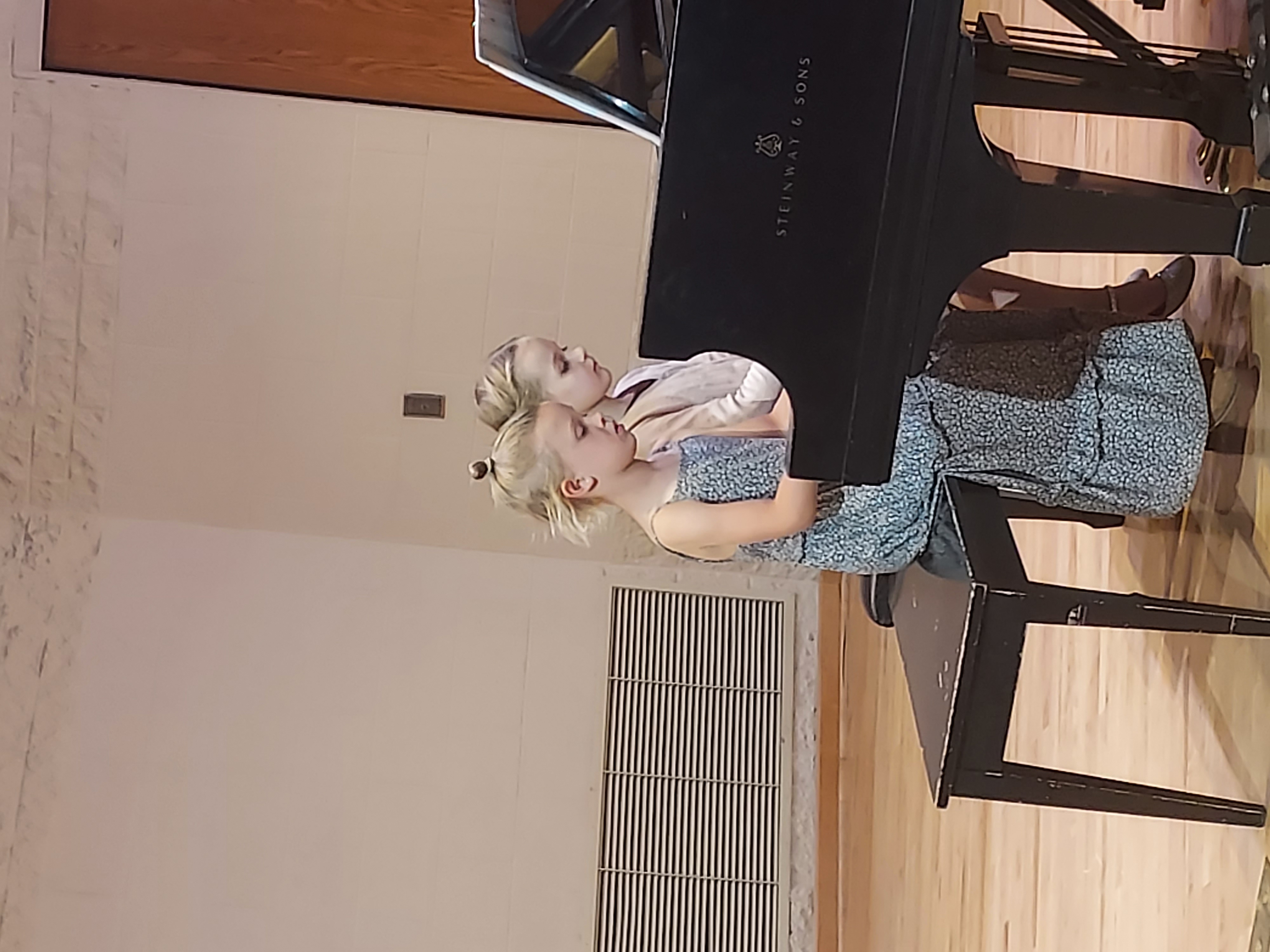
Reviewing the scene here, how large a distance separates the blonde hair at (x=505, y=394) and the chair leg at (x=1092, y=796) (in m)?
0.76

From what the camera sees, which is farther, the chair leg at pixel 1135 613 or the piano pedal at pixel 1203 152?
the piano pedal at pixel 1203 152

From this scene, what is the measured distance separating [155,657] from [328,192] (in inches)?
48.4

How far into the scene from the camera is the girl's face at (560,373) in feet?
6.00

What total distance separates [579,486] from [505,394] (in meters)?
0.19

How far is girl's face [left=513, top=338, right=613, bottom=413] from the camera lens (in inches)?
72.1

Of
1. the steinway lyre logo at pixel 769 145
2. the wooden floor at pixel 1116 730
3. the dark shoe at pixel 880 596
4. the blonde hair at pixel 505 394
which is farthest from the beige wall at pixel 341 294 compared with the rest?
the steinway lyre logo at pixel 769 145

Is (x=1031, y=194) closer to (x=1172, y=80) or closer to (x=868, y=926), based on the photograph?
(x=1172, y=80)

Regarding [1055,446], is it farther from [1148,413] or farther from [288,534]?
[288,534]

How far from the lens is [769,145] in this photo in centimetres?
127

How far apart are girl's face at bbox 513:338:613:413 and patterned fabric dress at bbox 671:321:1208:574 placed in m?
0.23

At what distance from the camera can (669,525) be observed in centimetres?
171

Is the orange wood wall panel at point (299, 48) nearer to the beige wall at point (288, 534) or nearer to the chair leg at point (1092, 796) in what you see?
the beige wall at point (288, 534)

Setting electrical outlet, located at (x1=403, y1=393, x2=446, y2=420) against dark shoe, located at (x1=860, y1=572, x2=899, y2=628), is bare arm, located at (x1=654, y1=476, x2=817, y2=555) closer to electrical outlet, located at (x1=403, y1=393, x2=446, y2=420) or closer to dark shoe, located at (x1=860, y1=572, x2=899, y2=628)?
dark shoe, located at (x1=860, y1=572, x2=899, y2=628)

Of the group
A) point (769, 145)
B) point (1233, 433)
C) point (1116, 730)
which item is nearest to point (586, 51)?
point (769, 145)
